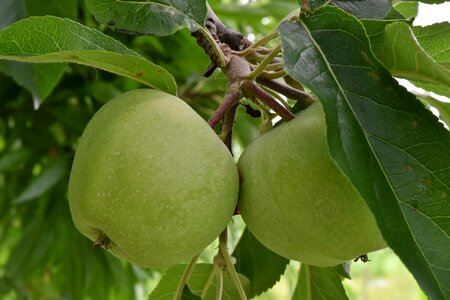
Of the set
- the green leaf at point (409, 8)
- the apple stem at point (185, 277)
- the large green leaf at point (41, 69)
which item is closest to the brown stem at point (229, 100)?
the apple stem at point (185, 277)

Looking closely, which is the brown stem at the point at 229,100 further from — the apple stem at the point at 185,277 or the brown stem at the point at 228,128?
the apple stem at the point at 185,277

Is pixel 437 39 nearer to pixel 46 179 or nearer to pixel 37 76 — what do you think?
pixel 37 76

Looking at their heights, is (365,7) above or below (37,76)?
above

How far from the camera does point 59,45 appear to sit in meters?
0.78

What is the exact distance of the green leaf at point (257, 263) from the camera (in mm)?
1134

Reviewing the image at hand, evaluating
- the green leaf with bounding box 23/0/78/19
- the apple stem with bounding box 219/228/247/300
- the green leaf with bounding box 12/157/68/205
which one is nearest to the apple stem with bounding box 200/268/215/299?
the apple stem with bounding box 219/228/247/300

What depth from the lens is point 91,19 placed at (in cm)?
155

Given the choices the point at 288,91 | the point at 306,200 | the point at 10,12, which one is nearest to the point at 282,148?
the point at 306,200

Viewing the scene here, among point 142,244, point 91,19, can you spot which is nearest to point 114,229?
point 142,244

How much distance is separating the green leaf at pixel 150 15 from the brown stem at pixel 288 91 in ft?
0.41

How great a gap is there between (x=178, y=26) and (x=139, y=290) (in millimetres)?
1619

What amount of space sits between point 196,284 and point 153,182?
0.46m

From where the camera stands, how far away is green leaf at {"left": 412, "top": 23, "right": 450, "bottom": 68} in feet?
2.94

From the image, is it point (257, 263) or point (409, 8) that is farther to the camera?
point (409, 8)
